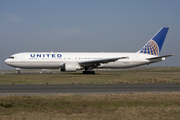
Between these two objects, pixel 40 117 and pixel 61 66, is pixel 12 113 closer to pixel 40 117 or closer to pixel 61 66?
pixel 40 117

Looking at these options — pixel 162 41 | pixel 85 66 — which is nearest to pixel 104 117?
pixel 85 66

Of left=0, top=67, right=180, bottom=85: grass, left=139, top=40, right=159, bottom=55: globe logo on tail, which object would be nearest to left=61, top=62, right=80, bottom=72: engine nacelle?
left=0, top=67, right=180, bottom=85: grass

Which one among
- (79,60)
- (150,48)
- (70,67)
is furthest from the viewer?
(150,48)

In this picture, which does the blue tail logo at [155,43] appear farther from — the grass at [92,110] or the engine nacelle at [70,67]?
the grass at [92,110]

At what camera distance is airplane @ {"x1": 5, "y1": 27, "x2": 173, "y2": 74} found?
39156 millimetres

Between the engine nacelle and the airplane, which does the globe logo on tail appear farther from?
the engine nacelle

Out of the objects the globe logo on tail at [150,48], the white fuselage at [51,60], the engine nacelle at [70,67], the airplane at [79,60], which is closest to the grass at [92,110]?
the engine nacelle at [70,67]

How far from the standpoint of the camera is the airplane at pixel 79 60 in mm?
39156

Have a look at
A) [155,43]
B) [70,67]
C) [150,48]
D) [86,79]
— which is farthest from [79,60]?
[155,43]

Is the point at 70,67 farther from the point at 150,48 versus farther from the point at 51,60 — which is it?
the point at 150,48

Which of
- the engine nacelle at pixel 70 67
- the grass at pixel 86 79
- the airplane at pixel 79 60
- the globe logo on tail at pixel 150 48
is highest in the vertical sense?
the globe logo on tail at pixel 150 48

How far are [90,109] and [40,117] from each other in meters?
2.49

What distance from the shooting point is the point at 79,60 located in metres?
41.1

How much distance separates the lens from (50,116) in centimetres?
864
